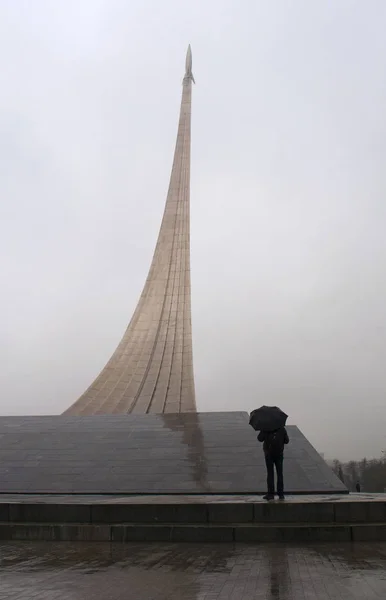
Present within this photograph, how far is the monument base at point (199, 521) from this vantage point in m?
4.02

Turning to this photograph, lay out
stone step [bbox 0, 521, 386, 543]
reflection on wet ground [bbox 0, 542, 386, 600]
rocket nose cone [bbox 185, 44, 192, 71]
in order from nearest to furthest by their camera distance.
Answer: reflection on wet ground [bbox 0, 542, 386, 600] → stone step [bbox 0, 521, 386, 543] → rocket nose cone [bbox 185, 44, 192, 71]

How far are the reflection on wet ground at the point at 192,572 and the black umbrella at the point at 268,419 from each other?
1089 mm

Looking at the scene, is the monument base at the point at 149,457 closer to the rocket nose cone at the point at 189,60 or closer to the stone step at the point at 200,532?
the stone step at the point at 200,532

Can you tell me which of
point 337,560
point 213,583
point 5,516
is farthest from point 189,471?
point 213,583

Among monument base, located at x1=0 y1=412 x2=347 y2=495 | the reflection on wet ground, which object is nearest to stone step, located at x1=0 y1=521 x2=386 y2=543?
the reflection on wet ground

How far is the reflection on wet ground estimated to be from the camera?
253cm

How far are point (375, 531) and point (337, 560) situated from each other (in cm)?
88

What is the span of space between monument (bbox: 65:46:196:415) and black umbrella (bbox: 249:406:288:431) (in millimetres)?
7199

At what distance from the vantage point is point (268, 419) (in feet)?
15.6

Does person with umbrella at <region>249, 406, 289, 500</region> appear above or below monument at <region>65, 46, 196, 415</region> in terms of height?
below

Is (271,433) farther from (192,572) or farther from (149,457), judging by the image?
(149,457)

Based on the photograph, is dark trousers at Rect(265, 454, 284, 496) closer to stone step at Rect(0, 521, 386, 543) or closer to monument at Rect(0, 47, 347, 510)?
stone step at Rect(0, 521, 386, 543)

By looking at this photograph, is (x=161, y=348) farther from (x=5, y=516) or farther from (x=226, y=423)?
(x=5, y=516)

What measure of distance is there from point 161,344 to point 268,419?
28.1ft
